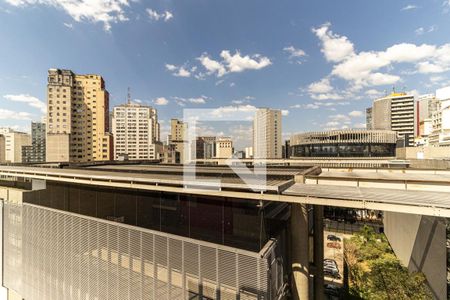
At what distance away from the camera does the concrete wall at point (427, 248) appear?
1219 cm

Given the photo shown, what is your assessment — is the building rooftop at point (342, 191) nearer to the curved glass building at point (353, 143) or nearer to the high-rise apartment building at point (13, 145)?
the curved glass building at point (353, 143)

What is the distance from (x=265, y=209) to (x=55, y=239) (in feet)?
37.0

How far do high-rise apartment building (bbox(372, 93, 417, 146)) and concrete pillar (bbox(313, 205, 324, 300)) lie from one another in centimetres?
8602

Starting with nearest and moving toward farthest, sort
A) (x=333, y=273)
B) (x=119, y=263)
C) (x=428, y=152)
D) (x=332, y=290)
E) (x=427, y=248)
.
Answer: (x=119, y=263), (x=427, y=248), (x=332, y=290), (x=333, y=273), (x=428, y=152)

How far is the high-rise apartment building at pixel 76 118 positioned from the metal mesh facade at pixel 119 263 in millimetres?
48860

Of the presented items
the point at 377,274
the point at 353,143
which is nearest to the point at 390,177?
the point at 377,274

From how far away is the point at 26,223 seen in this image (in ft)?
43.9

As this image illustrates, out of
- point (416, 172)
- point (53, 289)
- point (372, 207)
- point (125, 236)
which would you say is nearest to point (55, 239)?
point (53, 289)

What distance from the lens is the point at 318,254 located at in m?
11.2

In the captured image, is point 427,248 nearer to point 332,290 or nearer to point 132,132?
point 332,290

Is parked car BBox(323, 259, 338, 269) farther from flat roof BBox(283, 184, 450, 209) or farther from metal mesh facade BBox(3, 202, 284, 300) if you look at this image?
flat roof BBox(283, 184, 450, 209)

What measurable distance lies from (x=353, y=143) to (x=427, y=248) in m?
32.6

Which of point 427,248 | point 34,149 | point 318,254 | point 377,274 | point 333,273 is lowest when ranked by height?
point 333,273

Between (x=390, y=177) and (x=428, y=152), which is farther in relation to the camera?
(x=428, y=152)
